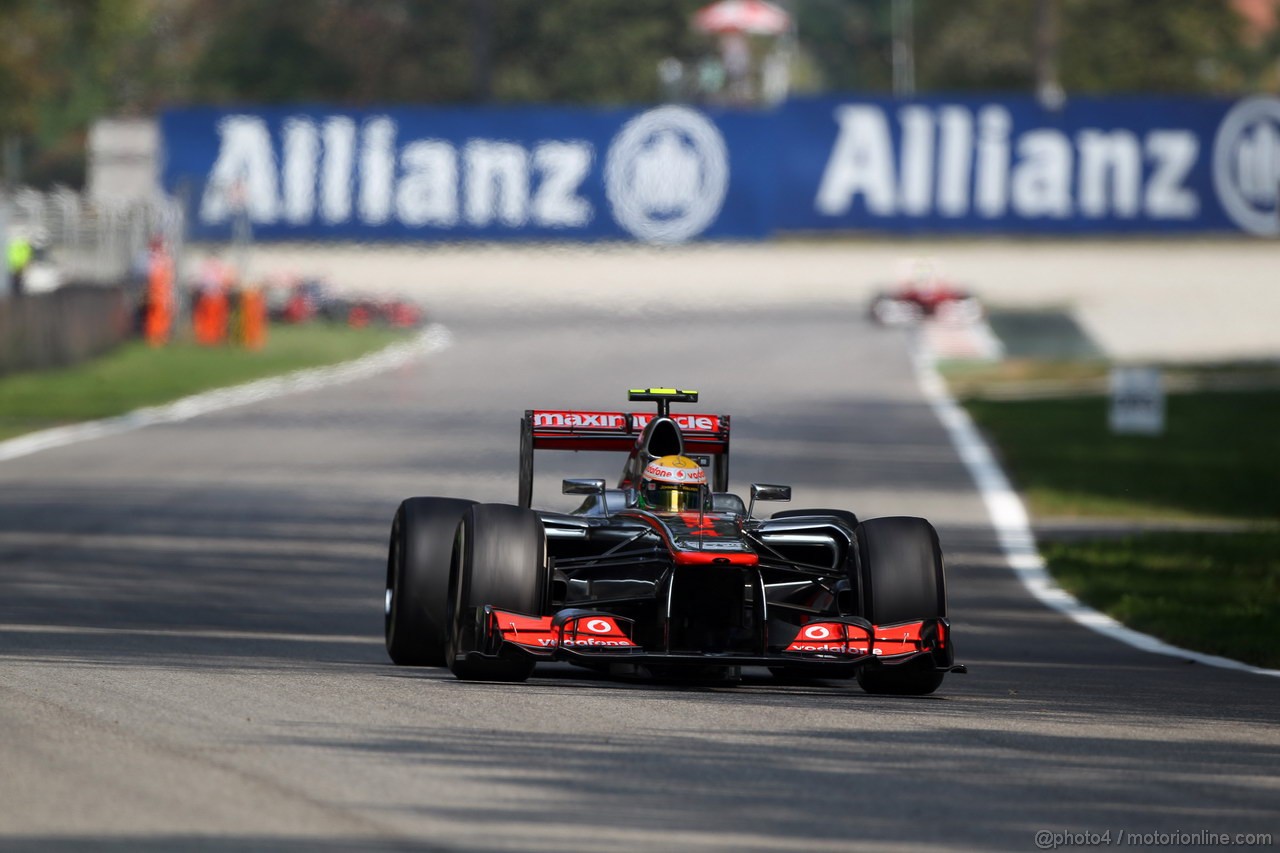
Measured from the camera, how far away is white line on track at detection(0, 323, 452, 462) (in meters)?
23.1

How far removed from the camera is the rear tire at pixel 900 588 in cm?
934

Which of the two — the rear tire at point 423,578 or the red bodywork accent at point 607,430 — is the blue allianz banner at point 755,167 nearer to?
the red bodywork accent at point 607,430

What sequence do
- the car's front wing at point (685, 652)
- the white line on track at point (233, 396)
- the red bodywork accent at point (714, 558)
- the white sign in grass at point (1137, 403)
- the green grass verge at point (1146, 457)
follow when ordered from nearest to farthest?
the car's front wing at point (685, 652)
the red bodywork accent at point (714, 558)
the green grass verge at point (1146, 457)
the white line on track at point (233, 396)
the white sign in grass at point (1137, 403)

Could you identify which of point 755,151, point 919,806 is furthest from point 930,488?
point 755,151

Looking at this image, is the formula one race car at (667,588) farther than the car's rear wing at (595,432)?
No

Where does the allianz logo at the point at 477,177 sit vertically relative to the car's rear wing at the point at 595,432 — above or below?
above

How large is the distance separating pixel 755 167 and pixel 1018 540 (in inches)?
1329

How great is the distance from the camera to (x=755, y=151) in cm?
5025

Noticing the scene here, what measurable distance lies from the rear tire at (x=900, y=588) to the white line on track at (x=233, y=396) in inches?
532

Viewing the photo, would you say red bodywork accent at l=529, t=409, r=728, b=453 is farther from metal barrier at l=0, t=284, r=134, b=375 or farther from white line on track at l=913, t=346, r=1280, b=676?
metal barrier at l=0, t=284, r=134, b=375

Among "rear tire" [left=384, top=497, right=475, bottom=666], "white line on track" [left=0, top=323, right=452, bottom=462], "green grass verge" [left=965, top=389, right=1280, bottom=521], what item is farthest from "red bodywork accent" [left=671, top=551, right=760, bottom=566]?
"white line on track" [left=0, top=323, right=452, bottom=462]

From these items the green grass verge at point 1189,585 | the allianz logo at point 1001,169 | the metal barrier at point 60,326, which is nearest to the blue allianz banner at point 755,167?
the allianz logo at point 1001,169

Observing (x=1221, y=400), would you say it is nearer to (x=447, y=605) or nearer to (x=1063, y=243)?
(x=1063, y=243)

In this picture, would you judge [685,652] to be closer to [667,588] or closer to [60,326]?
[667,588]
